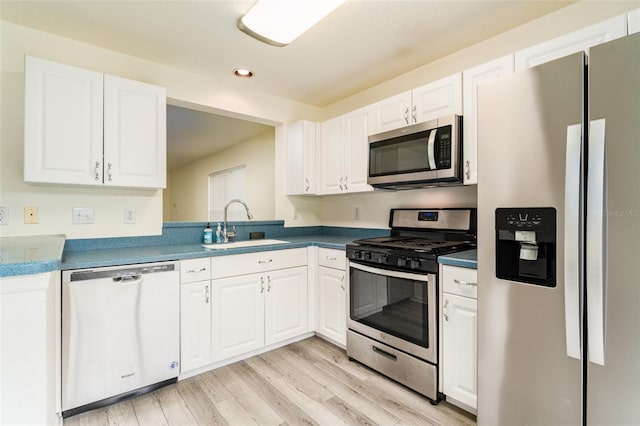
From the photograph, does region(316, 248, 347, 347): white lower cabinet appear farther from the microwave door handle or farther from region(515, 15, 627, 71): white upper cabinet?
region(515, 15, 627, 71): white upper cabinet

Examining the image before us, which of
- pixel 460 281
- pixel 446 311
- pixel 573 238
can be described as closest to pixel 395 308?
pixel 446 311

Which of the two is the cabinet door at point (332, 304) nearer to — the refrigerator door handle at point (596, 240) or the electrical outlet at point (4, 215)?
the refrigerator door handle at point (596, 240)

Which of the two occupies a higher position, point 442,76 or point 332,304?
point 442,76

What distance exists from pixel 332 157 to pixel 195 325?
1.86 meters

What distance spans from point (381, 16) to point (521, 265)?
5.39 ft

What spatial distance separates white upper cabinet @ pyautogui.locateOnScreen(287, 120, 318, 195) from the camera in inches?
121

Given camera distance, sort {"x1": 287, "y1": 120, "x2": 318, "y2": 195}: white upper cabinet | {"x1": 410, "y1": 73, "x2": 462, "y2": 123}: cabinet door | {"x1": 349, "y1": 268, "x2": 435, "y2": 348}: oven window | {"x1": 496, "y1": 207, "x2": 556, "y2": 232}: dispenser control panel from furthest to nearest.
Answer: {"x1": 287, "y1": 120, "x2": 318, "y2": 195}: white upper cabinet < {"x1": 410, "y1": 73, "x2": 462, "y2": 123}: cabinet door < {"x1": 349, "y1": 268, "x2": 435, "y2": 348}: oven window < {"x1": 496, "y1": 207, "x2": 556, "y2": 232}: dispenser control panel

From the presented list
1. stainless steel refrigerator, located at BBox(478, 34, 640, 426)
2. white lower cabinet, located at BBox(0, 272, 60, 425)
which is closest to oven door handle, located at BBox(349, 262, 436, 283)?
stainless steel refrigerator, located at BBox(478, 34, 640, 426)

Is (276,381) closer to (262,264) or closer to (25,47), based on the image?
(262,264)

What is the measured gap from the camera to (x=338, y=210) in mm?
3438

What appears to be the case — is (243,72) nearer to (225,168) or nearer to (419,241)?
(419,241)

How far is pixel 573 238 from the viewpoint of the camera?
117 cm

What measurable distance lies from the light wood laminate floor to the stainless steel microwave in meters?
1.41

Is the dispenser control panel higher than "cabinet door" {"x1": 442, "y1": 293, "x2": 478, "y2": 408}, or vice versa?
the dispenser control panel
